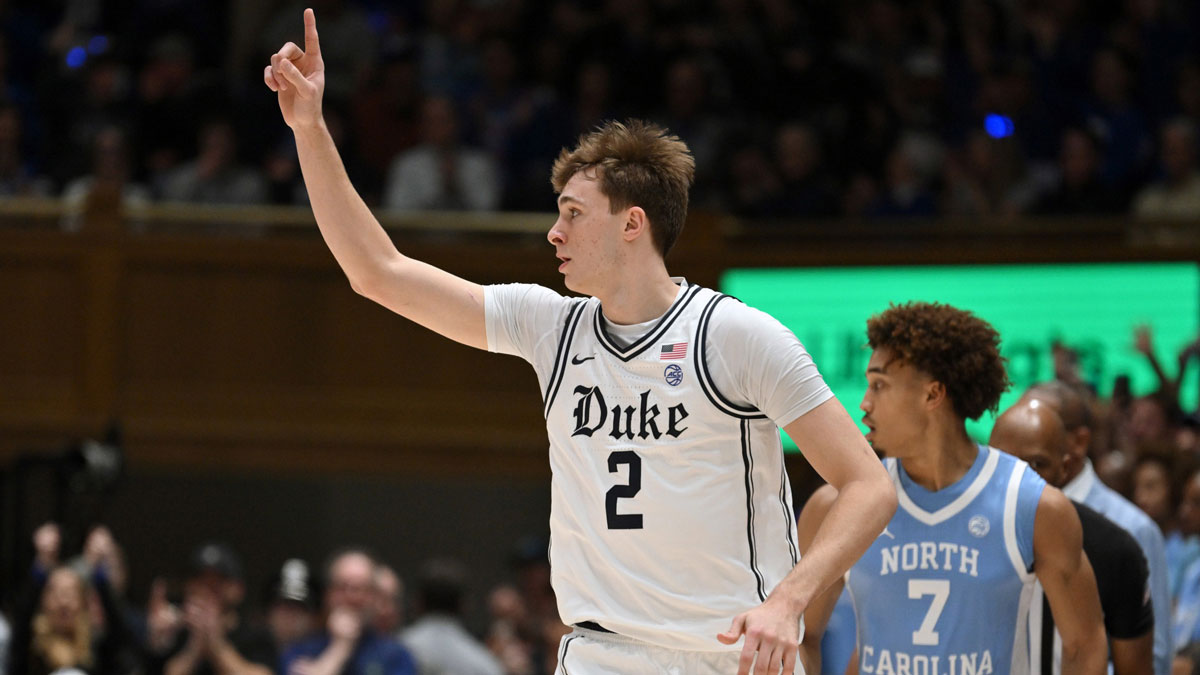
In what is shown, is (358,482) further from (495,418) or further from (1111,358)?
(1111,358)

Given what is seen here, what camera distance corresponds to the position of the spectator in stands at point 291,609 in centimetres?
884

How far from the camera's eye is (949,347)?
14.2 ft

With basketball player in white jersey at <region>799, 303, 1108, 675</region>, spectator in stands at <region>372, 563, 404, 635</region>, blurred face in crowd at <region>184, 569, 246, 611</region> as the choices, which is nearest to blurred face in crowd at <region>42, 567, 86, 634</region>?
blurred face in crowd at <region>184, 569, 246, 611</region>

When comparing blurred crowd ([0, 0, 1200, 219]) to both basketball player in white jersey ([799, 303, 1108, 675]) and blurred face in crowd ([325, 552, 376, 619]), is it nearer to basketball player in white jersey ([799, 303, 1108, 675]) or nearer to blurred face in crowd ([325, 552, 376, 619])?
blurred face in crowd ([325, 552, 376, 619])

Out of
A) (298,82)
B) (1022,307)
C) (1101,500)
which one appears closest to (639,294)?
(298,82)

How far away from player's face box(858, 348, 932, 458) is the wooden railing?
6.22 m

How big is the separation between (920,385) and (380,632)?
4.79m

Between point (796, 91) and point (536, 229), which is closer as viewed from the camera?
point (536, 229)

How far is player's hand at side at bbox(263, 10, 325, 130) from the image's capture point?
353 centimetres

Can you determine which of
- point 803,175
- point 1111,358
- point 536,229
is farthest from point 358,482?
point 1111,358

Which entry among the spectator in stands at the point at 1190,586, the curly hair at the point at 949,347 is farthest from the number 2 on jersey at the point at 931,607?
the spectator in stands at the point at 1190,586

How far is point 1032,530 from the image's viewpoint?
4.14 m

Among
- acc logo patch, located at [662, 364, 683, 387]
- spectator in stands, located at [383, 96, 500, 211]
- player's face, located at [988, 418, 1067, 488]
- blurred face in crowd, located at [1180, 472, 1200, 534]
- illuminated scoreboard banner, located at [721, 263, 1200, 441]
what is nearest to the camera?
acc logo patch, located at [662, 364, 683, 387]

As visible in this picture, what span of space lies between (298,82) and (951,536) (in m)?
2.06
